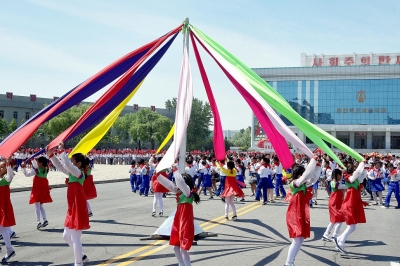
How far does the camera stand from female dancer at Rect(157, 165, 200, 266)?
6887 mm

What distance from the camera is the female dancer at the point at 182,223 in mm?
6887

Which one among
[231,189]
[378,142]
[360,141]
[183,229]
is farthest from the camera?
[360,141]

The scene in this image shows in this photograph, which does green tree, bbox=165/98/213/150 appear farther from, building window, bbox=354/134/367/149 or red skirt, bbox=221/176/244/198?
red skirt, bbox=221/176/244/198

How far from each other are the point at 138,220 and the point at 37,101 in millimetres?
67710

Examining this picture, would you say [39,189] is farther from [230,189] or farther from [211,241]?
[230,189]

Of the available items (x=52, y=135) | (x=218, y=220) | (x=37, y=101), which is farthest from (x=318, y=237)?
(x=37, y=101)

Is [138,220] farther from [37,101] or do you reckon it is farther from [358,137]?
[358,137]

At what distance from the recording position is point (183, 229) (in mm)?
6934

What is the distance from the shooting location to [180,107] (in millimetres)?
9320

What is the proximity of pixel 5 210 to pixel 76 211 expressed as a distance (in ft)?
6.33

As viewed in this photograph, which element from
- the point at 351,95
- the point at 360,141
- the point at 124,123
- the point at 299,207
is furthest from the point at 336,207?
the point at 360,141

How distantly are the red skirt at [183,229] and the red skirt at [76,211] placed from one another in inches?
62.7

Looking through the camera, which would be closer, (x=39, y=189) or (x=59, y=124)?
(x=39, y=189)

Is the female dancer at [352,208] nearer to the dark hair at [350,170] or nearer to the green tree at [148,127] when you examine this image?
the dark hair at [350,170]
